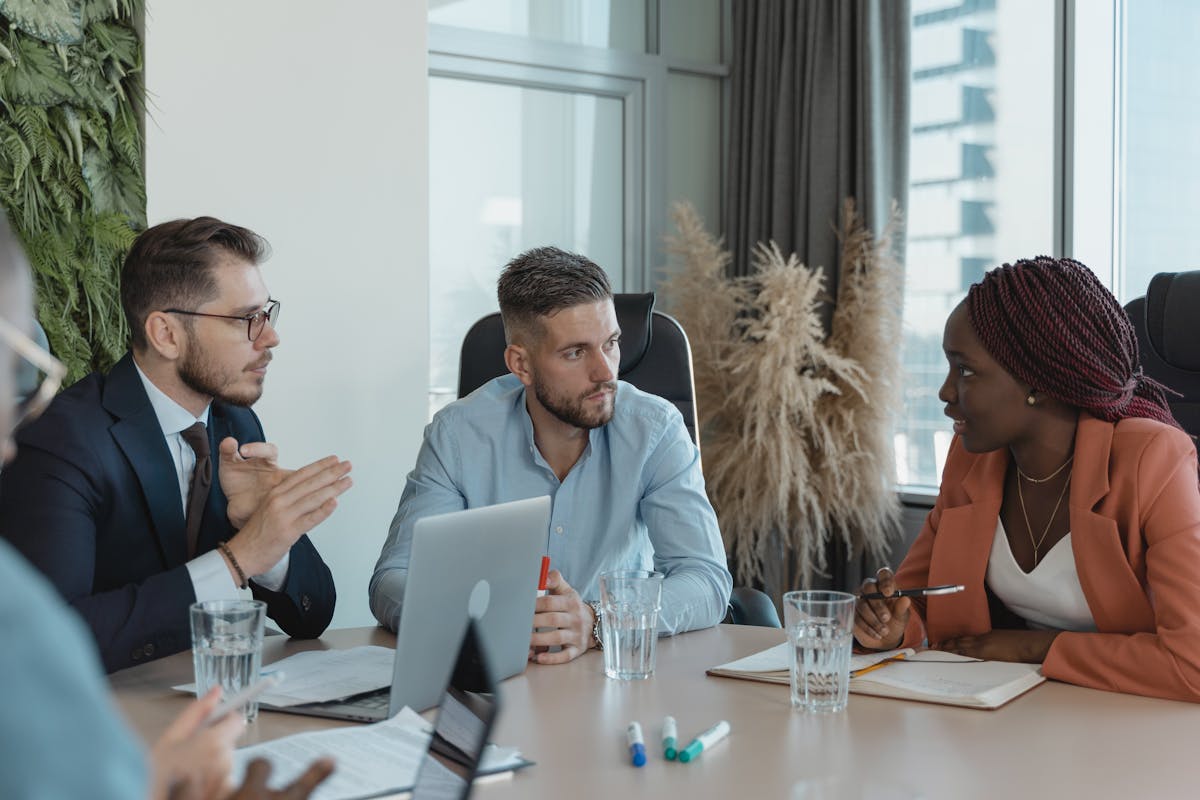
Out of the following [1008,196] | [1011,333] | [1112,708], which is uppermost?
[1008,196]

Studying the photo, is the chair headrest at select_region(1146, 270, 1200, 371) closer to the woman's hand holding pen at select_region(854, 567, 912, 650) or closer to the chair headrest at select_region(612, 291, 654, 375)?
the woman's hand holding pen at select_region(854, 567, 912, 650)

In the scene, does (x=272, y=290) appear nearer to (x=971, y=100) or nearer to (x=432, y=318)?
(x=432, y=318)

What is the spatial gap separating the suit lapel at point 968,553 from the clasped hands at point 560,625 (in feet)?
1.77

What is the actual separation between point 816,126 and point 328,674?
319cm

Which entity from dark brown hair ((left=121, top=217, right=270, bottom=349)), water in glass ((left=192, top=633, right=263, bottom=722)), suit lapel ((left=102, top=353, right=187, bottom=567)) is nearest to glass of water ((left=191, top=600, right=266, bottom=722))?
water in glass ((left=192, top=633, right=263, bottom=722))

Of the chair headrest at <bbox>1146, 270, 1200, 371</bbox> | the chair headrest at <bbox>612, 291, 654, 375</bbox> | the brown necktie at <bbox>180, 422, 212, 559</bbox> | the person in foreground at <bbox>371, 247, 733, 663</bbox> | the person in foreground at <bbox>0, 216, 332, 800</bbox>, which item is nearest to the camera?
the person in foreground at <bbox>0, 216, 332, 800</bbox>

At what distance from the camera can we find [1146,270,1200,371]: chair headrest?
1992 millimetres

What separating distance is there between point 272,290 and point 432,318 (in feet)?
3.86

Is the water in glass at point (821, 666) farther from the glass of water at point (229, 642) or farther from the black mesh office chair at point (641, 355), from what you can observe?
the black mesh office chair at point (641, 355)

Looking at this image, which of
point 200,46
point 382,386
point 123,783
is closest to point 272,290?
point 382,386

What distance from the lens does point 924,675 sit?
150 cm

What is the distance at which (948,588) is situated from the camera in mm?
1567

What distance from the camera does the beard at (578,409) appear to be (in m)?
2.11

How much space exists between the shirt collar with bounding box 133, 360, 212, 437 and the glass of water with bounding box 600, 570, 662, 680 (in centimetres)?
78
